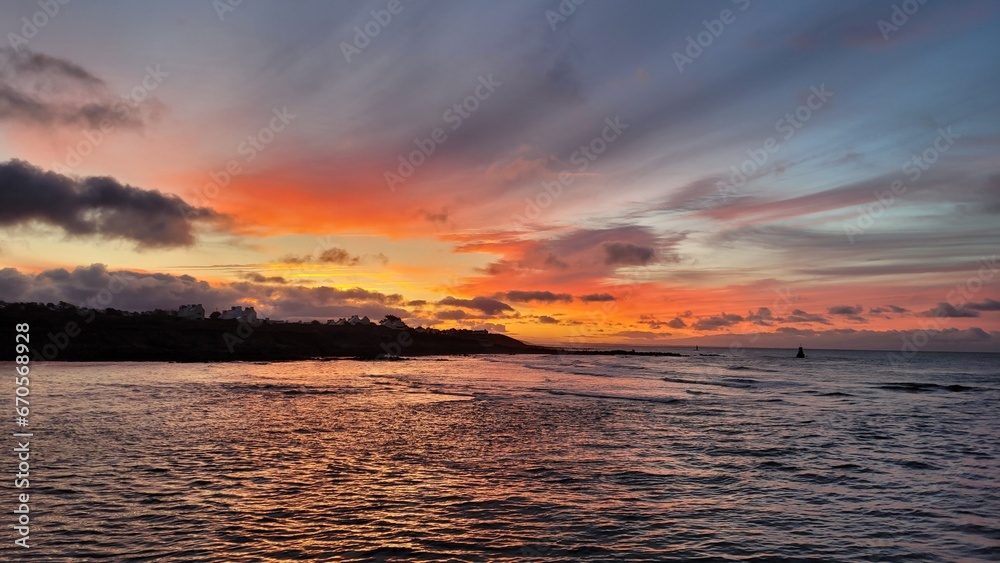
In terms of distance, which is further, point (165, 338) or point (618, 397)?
point (165, 338)

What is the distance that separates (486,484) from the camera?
1802 centimetres

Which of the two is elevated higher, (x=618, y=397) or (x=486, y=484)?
(x=486, y=484)

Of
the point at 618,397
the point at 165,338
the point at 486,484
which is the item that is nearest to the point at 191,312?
the point at 165,338

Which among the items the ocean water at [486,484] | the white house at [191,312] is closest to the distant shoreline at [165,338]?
the white house at [191,312]

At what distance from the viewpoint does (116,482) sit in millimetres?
16750

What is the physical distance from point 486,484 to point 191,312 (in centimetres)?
12989

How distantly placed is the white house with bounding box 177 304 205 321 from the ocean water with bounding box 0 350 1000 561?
97.7 meters

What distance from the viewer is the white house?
126 m

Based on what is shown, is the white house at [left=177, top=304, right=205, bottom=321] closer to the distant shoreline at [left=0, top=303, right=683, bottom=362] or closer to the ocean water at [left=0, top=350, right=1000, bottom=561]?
the distant shoreline at [left=0, top=303, right=683, bottom=362]

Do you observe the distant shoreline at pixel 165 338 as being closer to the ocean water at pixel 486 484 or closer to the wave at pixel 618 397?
the ocean water at pixel 486 484

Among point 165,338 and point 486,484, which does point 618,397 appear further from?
point 165,338

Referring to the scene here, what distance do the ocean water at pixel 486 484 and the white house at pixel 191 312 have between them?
97.7m

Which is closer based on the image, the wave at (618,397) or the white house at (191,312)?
the wave at (618,397)

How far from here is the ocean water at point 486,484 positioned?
1273 cm
